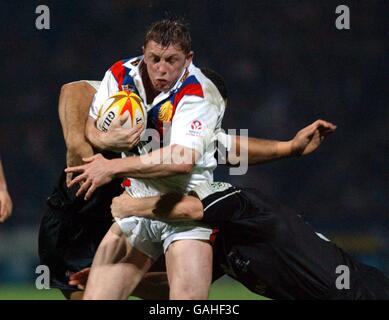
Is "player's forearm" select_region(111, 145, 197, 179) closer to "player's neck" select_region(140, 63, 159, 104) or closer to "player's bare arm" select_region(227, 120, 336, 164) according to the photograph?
"player's neck" select_region(140, 63, 159, 104)

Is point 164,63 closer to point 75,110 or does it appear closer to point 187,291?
point 75,110

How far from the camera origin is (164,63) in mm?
4492

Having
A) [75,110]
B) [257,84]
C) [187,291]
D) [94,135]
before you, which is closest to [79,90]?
[75,110]

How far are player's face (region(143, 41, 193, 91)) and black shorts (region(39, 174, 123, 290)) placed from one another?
3.27ft

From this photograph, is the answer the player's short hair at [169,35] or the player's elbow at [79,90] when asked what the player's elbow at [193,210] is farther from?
the player's elbow at [79,90]

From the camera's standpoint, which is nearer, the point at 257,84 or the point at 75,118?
the point at 75,118

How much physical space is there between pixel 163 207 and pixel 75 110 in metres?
0.87

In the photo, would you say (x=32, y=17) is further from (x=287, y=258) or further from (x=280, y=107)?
(x=287, y=258)

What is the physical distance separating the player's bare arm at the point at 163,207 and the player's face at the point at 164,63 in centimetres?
58

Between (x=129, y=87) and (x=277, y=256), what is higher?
(x=129, y=87)

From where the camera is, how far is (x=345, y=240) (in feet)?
25.8

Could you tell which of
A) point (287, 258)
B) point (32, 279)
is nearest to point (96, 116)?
point (287, 258)

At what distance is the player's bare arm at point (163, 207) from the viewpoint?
4.47m

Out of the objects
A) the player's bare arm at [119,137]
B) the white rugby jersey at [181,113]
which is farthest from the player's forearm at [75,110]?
the player's bare arm at [119,137]
